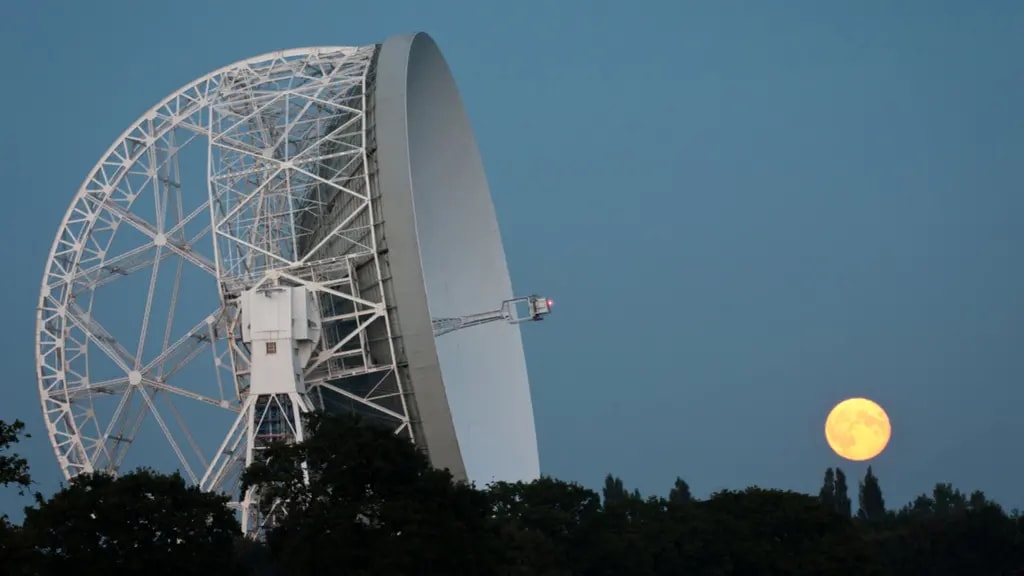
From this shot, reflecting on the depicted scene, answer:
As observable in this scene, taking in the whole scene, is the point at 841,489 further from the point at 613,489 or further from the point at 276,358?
the point at 276,358

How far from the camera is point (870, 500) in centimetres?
17500

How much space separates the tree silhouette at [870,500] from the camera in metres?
173

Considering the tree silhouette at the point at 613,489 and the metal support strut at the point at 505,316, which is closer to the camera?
the metal support strut at the point at 505,316

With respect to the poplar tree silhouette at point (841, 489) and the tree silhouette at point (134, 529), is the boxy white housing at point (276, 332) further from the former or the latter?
the poplar tree silhouette at point (841, 489)

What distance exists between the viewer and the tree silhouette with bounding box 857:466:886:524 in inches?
6821

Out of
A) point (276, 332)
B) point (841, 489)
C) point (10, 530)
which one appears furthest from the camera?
point (841, 489)

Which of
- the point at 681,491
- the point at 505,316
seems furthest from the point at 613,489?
the point at 505,316

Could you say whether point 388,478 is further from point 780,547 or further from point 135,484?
point 780,547

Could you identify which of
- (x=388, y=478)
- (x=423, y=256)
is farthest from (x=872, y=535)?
(x=388, y=478)

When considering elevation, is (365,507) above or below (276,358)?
below

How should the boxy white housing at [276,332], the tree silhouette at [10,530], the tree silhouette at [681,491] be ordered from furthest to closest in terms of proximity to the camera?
the tree silhouette at [681,491]
the boxy white housing at [276,332]
the tree silhouette at [10,530]

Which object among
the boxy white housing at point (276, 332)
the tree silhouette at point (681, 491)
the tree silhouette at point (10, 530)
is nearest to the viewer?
the tree silhouette at point (10, 530)

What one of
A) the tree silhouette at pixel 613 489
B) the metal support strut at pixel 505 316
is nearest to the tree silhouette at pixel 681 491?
the tree silhouette at pixel 613 489

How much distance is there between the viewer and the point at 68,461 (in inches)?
2980
